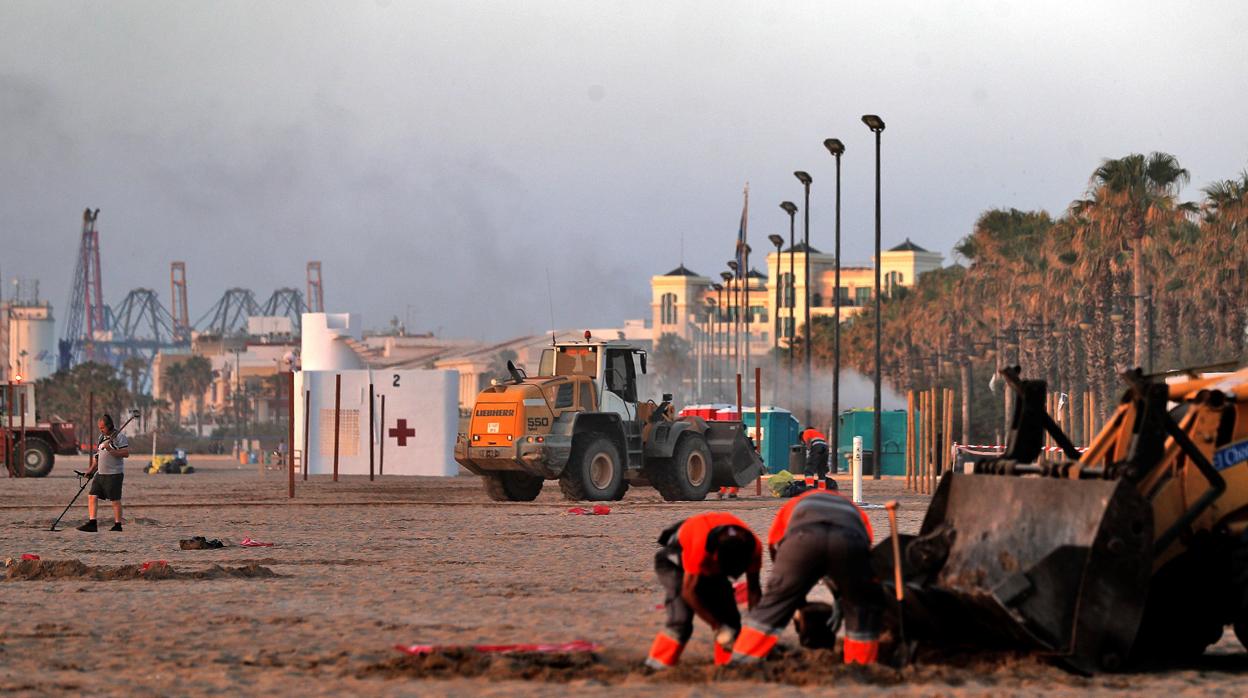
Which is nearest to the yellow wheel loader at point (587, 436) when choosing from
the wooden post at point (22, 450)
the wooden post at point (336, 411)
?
the wooden post at point (336, 411)

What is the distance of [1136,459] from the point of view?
1137cm

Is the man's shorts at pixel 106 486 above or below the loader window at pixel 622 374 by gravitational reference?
below

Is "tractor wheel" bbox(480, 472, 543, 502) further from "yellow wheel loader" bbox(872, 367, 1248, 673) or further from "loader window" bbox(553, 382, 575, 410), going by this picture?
"yellow wheel loader" bbox(872, 367, 1248, 673)

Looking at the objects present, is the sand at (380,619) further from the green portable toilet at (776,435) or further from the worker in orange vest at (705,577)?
the green portable toilet at (776,435)

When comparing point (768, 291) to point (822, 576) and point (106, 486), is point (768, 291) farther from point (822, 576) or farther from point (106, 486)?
point (822, 576)

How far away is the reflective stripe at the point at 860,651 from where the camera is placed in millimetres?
11375

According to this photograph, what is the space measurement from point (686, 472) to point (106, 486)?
11962mm

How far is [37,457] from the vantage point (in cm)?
5359

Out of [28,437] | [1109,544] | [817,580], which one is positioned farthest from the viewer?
[28,437]

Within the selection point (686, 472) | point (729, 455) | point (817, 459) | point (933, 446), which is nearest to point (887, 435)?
point (817, 459)

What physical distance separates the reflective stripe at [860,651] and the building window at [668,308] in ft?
604

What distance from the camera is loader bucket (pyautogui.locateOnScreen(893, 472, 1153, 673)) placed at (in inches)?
432

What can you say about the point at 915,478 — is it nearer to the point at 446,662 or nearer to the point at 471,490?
the point at 471,490

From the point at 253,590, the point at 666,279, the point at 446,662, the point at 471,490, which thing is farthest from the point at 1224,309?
the point at 666,279
